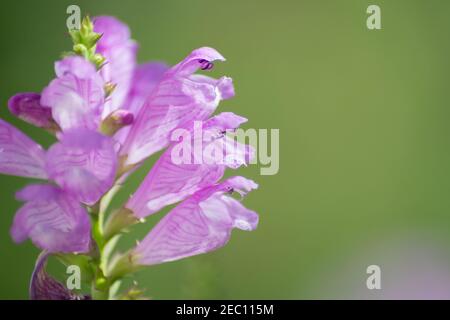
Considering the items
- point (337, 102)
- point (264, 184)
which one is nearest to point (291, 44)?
point (337, 102)

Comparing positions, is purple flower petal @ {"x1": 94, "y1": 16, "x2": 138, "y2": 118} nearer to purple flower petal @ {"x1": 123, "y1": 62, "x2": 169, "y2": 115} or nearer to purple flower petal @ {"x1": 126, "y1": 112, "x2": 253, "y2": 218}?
purple flower petal @ {"x1": 123, "y1": 62, "x2": 169, "y2": 115}

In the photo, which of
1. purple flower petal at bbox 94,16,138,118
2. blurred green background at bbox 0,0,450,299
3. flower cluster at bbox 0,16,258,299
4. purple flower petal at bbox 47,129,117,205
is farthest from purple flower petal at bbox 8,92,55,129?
blurred green background at bbox 0,0,450,299

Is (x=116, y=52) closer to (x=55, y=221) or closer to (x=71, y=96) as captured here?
(x=71, y=96)

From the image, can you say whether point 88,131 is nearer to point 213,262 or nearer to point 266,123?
point 213,262

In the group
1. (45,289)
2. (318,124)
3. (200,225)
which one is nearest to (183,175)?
(200,225)

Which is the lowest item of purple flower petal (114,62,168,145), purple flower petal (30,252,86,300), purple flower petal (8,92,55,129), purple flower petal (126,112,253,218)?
purple flower petal (30,252,86,300)

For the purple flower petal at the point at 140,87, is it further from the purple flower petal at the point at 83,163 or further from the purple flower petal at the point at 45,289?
the purple flower petal at the point at 45,289

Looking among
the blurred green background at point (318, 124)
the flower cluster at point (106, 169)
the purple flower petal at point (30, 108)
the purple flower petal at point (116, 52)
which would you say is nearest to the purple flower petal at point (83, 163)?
the flower cluster at point (106, 169)
